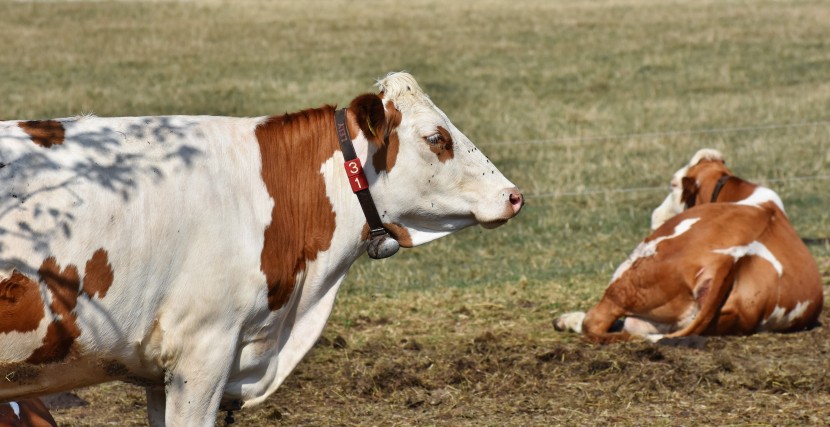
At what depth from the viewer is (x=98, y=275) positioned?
4.20 metres

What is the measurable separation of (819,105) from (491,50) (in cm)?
1040

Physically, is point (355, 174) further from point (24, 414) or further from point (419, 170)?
point (24, 414)

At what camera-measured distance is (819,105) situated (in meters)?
20.4

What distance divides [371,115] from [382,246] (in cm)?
57

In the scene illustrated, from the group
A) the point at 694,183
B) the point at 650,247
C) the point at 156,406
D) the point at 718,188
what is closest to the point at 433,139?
the point at 156,406

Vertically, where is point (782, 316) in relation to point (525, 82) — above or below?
below

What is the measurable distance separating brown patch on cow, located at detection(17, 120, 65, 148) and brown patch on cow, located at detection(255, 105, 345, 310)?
821 mm

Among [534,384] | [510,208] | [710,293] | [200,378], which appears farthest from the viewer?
[710,293]

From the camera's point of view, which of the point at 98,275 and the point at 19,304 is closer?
the point at 19,304

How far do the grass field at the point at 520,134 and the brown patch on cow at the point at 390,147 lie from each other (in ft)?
6.72

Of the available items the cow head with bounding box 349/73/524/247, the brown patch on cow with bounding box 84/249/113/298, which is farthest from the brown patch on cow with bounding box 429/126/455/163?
the brown patch on cow with bounding box 84/249/113/298

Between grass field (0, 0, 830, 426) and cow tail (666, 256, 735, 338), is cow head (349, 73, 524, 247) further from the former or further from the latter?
cow tail (666, 256, 735, 338)

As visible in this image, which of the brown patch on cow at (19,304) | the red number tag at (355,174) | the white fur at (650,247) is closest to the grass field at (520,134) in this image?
the white fur at (650,247)

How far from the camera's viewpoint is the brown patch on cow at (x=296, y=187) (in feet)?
15.4
